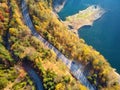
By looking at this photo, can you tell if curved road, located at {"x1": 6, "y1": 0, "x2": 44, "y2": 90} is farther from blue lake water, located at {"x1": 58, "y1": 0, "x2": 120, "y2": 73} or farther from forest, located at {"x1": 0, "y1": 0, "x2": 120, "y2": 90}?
blue lake water, located at {"x1": 58, "y1": 0, "x2": 120, "y2": 73}

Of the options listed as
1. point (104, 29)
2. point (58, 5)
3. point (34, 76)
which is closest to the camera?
point (34, 76)

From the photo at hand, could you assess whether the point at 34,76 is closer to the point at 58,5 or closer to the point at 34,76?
the point at 34,76

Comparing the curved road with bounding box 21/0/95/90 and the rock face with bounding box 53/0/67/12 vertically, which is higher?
the rock face with bounding box 53/0/67/12

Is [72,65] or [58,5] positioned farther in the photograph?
[58,5]

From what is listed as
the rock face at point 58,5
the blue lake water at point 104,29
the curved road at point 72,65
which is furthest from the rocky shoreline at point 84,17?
the curved road at point 72,65

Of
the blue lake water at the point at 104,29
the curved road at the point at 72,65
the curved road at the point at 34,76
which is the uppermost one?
the blue lake water at the point at 104,29

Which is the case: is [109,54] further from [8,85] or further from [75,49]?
[8,85]

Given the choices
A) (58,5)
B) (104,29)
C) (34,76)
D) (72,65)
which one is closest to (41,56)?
(34,76)

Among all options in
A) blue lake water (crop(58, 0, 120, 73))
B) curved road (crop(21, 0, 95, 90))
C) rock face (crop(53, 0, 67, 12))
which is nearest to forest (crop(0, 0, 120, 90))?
curved road (crop(21, 0, 95, 90))

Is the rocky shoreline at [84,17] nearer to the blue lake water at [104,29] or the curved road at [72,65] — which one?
the blue lake water at [104,29]
